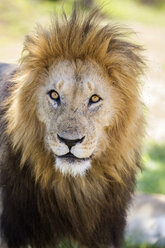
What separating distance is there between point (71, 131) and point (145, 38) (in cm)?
1169

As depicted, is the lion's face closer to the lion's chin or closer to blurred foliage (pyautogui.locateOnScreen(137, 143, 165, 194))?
the lion's chin

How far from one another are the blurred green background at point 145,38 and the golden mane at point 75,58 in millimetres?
325

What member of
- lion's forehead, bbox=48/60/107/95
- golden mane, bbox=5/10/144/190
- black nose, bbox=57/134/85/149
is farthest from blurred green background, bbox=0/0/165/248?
black nose, bbox=57/134/85/149

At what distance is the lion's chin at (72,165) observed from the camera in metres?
3.14

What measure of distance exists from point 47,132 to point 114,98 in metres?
0.50

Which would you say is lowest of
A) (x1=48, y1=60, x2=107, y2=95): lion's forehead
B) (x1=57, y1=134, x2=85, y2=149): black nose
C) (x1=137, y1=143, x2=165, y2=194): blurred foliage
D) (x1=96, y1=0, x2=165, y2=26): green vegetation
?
(x1=137, y1=143, x2=165, y2=194): blurred foliage

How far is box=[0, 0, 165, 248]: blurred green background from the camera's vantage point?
6879 mm

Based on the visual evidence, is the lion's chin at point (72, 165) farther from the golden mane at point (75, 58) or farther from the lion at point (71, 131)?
the golden mane at point (75, 58)

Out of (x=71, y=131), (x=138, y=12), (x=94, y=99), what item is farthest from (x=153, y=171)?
(x=138, y=12)

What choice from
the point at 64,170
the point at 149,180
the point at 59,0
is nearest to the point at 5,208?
the point at 64,170

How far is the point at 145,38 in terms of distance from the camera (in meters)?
14.4

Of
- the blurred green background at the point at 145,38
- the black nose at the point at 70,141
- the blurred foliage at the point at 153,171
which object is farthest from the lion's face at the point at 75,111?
the blurred foliage at the point at 153,171

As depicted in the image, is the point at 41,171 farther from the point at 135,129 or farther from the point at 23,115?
the point at 135,129

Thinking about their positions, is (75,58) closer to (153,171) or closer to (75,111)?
(75,111)
